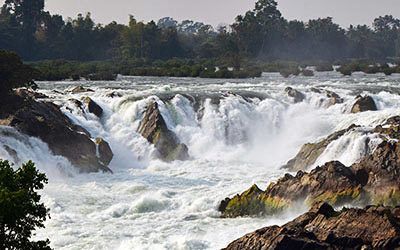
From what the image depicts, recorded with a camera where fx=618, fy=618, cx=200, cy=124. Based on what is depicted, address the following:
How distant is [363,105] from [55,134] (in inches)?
652

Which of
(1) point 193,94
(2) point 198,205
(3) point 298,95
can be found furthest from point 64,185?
(3) point 298,95

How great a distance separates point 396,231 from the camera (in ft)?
44.2

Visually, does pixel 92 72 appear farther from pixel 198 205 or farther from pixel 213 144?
pixel 198 205

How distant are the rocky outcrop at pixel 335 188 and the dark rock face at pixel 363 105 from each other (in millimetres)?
13616

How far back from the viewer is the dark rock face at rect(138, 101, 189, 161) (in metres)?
30.3

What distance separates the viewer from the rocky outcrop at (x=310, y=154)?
25109mm

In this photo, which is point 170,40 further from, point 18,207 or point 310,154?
point 18,207

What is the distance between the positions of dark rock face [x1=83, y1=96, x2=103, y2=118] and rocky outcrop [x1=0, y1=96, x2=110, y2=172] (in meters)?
4.24

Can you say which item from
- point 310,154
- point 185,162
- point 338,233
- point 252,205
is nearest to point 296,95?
point 185,162

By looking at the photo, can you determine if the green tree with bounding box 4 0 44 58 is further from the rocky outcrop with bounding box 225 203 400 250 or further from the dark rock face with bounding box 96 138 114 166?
the rocky outcrop with bounding box 225 203 400 250

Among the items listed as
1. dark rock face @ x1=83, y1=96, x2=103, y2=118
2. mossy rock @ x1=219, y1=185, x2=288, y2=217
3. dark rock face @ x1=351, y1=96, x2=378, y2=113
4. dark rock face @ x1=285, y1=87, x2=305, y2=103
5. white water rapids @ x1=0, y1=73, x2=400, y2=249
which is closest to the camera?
white water rapids @ x1=0, y1=73, x2=400, y2=249

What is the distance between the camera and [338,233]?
45.7ft

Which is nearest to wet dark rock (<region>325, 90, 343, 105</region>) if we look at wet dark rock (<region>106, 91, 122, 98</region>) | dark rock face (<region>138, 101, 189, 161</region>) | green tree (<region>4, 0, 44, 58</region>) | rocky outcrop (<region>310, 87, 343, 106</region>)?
rocky outcrop (<region>310, 87, 343, 106</region>)

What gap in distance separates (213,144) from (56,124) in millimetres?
8366
